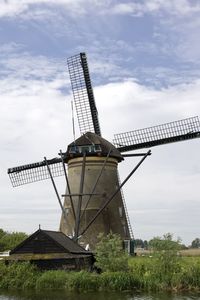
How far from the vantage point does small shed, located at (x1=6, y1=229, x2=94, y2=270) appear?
86.0 ft

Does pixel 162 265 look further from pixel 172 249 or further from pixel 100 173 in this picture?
pixel 100 173

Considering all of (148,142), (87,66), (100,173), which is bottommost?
(100,173)

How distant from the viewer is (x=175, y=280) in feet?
73.5

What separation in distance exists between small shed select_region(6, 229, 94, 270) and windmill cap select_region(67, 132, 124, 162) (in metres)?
7.82

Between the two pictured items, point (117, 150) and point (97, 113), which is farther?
point (97, 113)

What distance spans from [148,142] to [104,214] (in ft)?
19.7

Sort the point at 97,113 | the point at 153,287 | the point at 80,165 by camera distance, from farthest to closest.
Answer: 1. the point at 97,113
2. the point at 80,165
3. the point at 153,287

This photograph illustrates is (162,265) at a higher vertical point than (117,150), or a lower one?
lower

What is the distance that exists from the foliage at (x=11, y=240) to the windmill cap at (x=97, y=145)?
49.8 ft

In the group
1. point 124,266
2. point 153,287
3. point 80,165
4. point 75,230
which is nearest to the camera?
point 153,287

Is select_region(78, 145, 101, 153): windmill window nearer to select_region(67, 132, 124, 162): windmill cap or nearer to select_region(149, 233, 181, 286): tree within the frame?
select_region(67, 132, 124, 162): windmill cap

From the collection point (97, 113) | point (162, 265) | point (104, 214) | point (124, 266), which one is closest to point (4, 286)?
point (124, 266)

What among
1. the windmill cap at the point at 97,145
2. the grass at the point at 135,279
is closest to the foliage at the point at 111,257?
the grass at the point at 135,279

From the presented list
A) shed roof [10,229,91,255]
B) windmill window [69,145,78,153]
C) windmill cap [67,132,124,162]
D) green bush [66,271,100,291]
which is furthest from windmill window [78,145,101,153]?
green bush [66,271,100,291]
